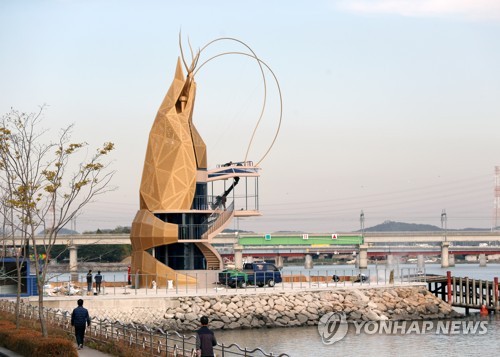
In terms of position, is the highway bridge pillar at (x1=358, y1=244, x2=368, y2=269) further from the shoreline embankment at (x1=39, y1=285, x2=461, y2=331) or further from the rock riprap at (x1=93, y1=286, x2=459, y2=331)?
the rock riprap at (x1=93, y1=286, x2=459, y2=331)

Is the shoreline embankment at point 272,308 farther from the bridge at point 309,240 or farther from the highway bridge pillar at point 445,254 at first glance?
the highway bridge pillar at point 445,254

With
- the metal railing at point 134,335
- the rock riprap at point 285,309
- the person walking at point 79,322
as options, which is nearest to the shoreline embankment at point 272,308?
the rock riprap at point 285,309

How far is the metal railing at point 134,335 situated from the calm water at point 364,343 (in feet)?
24.1

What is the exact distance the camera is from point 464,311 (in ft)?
231

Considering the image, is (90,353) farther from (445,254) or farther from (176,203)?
(445,254)

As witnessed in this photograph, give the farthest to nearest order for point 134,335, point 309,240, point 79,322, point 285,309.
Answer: point 309,240 < point 285,309 < point 134,335 < point 79,322

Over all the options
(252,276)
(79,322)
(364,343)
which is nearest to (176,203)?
(252,276)

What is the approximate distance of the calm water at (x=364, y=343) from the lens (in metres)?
45.9

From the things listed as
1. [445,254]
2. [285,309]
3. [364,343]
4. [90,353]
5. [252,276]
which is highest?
[445,254]

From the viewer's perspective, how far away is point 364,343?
162ft

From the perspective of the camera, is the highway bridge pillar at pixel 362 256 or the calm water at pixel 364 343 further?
the highway bridge pillar at pixel 362 256
